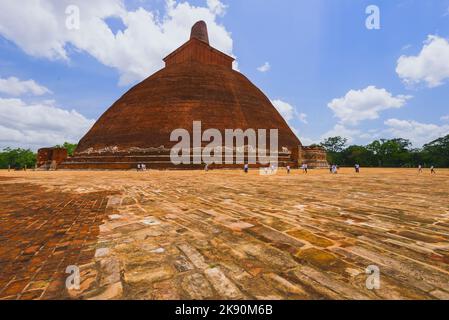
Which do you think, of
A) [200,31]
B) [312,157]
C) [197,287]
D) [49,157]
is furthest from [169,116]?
[197,287]

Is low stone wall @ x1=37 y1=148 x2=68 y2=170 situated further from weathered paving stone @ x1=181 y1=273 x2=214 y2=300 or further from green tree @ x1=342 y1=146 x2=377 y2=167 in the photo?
green tree @ x1=342 y1=146 x2=377 y2=167

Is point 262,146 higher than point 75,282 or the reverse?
higher

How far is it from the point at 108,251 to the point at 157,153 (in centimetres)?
2647

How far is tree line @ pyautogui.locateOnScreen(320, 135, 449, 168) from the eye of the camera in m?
51.8

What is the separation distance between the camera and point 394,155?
178ft

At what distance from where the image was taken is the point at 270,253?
91.2 inches

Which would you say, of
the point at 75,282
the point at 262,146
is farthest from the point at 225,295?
the point at 262,146

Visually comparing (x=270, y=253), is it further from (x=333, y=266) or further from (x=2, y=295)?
(x=2, y=295)

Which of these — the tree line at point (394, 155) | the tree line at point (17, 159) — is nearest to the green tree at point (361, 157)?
the tree line at point (394, 155)

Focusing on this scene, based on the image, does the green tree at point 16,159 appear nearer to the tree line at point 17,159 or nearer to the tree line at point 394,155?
the tree line at point 17,159

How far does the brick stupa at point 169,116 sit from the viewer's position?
28.8 meters

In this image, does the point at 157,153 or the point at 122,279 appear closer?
the point at 122,279

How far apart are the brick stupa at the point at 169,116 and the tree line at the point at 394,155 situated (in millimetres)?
29577

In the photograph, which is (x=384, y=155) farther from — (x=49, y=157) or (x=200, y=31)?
(x=49, y=157)
